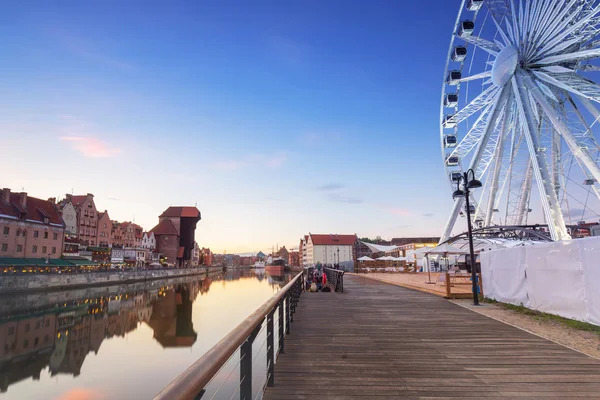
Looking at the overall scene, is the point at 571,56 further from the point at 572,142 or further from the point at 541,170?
the point at 541,170

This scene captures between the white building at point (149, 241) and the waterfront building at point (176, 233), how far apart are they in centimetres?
125

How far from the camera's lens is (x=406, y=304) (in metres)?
15.2

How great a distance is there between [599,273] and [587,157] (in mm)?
13719

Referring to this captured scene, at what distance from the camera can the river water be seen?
1477cm

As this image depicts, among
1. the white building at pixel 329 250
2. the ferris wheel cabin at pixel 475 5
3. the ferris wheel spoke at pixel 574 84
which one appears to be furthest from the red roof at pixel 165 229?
the ferris wheel spoke at pixel 574 84

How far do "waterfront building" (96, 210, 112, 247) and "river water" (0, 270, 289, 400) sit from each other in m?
40.7

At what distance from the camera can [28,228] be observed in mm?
51531

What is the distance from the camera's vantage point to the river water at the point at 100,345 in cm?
1477

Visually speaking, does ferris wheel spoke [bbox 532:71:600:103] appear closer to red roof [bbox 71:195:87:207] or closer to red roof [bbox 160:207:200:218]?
red roof [bbox 71:195:87:207]

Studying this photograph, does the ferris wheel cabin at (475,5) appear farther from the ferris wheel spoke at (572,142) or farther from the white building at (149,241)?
the white building at (149,241)

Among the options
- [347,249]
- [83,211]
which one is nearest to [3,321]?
[83,211]

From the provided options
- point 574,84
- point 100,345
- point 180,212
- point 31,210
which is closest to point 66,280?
point 31,210

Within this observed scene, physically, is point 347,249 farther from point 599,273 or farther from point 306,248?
point 599,273

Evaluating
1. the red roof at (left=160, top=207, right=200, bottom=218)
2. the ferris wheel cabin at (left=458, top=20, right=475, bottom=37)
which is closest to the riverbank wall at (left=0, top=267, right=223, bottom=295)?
the red roof at (left=160, top=207, right=200, bottom=218)
